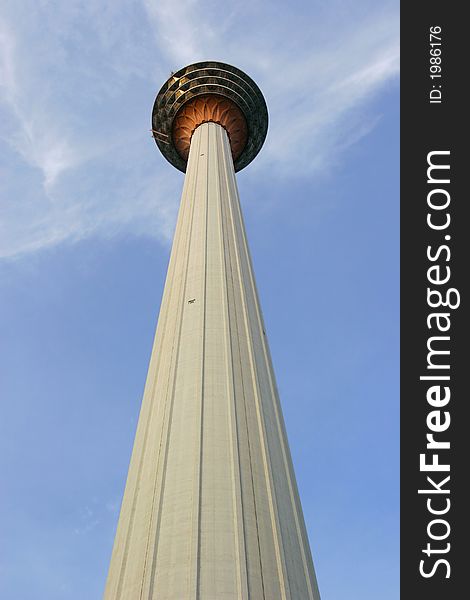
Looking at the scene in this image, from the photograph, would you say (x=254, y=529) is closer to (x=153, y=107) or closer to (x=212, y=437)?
(x=212, y=437)

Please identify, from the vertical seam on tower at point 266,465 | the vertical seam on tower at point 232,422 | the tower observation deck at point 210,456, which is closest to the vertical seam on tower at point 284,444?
the tower observation deck at point 210,456

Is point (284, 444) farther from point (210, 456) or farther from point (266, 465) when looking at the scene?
point (210, 456)

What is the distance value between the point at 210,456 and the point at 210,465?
26 cm

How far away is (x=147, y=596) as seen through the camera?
37.1ft

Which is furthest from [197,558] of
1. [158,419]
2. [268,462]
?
[158,419]

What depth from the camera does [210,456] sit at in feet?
45.2

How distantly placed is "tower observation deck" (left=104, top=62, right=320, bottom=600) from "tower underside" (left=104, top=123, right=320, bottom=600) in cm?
3

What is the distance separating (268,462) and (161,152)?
25371 mm

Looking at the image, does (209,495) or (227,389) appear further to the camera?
(227,389)

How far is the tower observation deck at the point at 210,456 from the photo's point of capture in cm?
1179

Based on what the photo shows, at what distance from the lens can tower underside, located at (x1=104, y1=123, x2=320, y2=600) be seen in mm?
11758

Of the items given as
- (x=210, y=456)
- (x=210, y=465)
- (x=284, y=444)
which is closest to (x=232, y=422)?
(x=210, y=456)

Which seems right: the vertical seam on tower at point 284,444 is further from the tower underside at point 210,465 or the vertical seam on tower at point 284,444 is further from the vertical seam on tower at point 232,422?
the vertical seam on tower at point 232,422

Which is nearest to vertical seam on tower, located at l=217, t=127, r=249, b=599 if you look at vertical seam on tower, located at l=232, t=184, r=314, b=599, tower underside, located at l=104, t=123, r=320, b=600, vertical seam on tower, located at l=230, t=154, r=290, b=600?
tower underside, located at l=104, t=123, r=320, b=600
